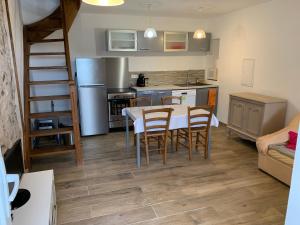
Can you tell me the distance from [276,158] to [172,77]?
3446 millimetres

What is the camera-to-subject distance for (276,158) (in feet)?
9.99

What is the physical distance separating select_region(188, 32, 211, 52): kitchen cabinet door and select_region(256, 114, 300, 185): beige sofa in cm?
295

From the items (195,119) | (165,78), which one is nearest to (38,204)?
(195,119)

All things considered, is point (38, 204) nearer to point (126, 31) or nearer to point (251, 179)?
point (251, 179)

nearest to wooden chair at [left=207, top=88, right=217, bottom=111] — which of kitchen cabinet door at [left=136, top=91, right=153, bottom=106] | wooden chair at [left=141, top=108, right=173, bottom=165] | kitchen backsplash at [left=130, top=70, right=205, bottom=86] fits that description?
kitchen backsplash at [left=130, top=70, right=205, bottom=86]

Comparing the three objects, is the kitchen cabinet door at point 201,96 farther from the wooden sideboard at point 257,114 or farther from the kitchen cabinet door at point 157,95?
the wooden sideboard at point 257,114

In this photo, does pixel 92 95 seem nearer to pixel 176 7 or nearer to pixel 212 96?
pixel 176 7

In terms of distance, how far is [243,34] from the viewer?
4.66 m

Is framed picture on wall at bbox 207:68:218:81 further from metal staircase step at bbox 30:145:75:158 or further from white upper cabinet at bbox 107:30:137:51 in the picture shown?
metal staircase step at bbox 30:145:75:158

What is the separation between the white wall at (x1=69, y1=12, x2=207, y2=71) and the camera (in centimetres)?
498

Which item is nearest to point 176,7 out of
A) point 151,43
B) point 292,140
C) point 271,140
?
point 151,43

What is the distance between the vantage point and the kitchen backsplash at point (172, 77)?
5.73 meters

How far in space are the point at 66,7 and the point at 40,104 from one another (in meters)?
2.20

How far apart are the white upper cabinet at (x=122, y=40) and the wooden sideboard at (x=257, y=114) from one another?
249cm
